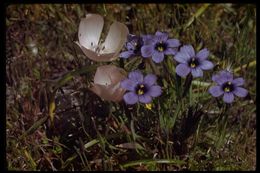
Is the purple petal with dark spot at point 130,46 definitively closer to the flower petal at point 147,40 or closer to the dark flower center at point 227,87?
the flower petal at point 147,40

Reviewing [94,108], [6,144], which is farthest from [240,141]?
[6,144]

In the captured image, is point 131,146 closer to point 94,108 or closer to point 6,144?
point 94,108

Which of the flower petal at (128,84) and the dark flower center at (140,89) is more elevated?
the flower petal at (128,84)

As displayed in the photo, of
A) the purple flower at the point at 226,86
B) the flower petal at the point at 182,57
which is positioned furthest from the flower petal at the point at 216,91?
the flower petal at the point at 182,57

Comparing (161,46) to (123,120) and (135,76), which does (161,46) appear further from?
(123,120)

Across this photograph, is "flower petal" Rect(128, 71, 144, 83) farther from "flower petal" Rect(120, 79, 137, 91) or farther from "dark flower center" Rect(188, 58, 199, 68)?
"dark flower center" Rect(188, 58, 199, 68)

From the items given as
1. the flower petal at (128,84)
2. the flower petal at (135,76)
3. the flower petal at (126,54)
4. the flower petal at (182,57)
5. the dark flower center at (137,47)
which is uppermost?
the dark flower center at (137,47)

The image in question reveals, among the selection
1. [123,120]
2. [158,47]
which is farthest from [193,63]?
[123,120]

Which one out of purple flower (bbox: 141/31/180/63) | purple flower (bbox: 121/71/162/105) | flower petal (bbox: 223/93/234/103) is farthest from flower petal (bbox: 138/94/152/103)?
flower petal (bbox: 223/93/234/103)
